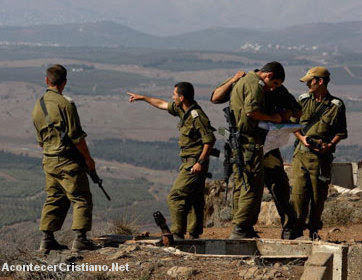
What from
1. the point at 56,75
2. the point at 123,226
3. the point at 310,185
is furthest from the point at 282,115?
the point at 123,226

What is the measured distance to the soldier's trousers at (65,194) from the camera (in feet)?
25.9

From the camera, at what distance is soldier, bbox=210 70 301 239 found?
27.6 feet

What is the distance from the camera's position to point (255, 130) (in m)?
8.21

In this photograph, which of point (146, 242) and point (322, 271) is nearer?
point (322, 271)

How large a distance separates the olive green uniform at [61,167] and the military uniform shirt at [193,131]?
1.31 metres

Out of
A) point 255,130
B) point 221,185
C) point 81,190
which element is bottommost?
point 221,185

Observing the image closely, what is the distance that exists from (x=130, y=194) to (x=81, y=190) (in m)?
129

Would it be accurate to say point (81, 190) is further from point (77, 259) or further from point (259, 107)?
point (259, 107)

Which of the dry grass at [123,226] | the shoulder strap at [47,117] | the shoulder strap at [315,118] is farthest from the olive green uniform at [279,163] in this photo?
the dry grass at [123,226]

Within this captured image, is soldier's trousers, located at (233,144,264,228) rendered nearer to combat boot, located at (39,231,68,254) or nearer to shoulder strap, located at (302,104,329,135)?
shoulder strap, located at (302,104,329,135)

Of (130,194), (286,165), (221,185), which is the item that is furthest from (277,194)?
(130,194)

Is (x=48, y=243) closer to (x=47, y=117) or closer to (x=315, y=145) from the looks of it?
(x=47, y=117)

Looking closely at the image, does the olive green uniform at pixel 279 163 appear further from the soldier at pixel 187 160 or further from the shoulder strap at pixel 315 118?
the soldier at pixel 187 160

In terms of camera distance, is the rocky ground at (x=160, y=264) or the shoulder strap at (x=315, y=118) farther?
the shoulder strap at (x=315, y=118)
